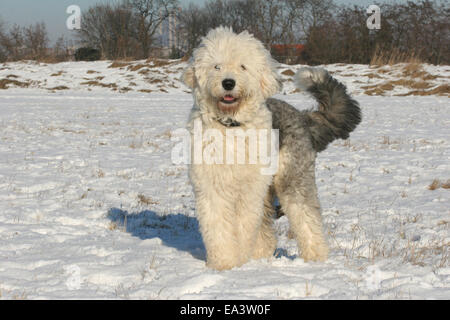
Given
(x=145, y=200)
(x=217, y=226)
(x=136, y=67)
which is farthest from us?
(x=136, y=67)

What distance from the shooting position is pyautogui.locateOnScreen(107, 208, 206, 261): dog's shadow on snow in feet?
16.4

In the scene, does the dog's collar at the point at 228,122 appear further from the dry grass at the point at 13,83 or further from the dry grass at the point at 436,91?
the dry grass at the point at 13,83

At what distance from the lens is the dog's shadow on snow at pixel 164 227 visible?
16.4 feet

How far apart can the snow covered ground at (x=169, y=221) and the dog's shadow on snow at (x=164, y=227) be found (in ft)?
0.07

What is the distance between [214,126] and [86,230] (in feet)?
6.89

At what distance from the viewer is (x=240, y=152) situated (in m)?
3.80

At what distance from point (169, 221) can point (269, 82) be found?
7.98 feet

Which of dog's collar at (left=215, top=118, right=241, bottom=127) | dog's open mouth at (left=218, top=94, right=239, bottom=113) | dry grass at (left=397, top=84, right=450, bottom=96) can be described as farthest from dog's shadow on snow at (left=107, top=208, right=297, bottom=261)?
dry grass at (left=397, top=84, right=450, bottom=96)

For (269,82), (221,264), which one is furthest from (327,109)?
(221,264)

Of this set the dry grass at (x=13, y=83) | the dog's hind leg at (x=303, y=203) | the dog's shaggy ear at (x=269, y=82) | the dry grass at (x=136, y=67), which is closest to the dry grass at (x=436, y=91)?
the dry grass at (x=136, y=67)

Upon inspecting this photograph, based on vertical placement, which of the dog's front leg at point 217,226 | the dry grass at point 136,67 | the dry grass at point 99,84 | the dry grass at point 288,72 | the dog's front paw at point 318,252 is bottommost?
the dog's front paw at point 318,252

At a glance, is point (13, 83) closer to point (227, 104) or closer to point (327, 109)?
point (327, 109)

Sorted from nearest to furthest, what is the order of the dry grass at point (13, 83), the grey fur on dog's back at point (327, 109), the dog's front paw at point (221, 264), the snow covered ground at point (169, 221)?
the snow covered ground at point (169, 221) < the dog's front paw at point (221, 264) < the grey fur on dog's back at point (327, 109) < the dry grass at point (13, 83)
